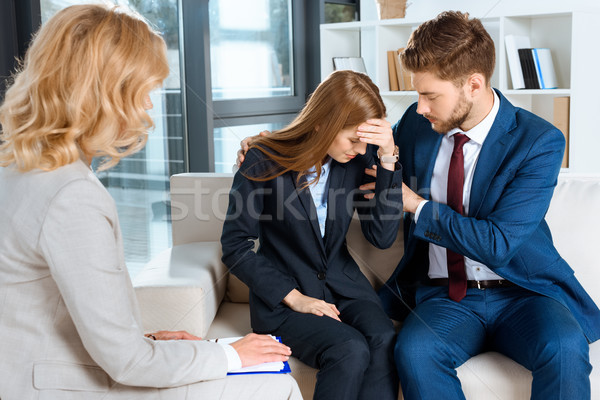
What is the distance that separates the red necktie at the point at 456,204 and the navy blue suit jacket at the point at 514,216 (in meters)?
0.04

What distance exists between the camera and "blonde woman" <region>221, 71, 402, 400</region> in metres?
1.80

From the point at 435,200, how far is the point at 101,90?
3.87ft

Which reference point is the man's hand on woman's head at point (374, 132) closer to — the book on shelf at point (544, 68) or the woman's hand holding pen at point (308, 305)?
the woman's hand holding pen at point (308, 305)

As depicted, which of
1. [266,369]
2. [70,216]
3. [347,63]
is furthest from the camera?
[347,63]

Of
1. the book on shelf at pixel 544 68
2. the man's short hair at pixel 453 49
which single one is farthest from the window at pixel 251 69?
the man's short hair at pixel 453 49

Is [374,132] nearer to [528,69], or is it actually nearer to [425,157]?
[425,157]

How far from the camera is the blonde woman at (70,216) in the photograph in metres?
1.06

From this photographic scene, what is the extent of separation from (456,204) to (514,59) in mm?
1831

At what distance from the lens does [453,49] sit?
1894 mm

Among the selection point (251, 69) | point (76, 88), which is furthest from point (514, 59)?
point (76, 88)

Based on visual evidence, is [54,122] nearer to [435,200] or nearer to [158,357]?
[158,357]

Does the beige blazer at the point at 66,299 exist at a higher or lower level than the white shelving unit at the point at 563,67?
lower

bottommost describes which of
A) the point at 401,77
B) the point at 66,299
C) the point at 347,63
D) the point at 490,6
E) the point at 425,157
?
the point at 66,299

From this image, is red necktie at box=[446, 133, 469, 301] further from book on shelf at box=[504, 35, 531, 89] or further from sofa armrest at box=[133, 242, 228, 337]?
book on shelf at box=[504, 35, 531, 89]
